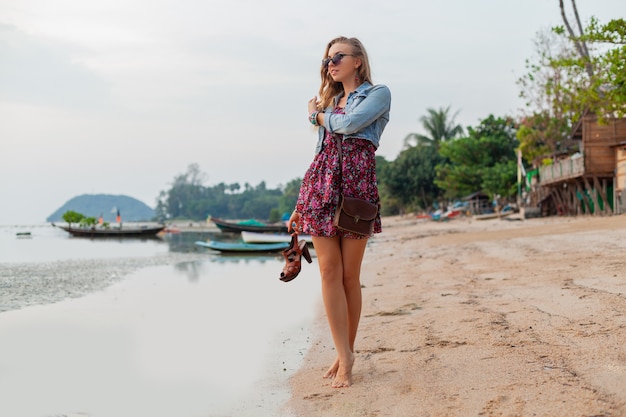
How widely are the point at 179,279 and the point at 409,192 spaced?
4730 cm

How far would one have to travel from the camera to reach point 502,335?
12.0ft

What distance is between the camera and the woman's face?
3.29 m

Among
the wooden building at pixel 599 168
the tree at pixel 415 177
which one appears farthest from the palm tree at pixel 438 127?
the wooden building at pixel 599 168

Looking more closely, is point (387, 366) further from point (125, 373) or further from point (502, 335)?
point (125, 373)

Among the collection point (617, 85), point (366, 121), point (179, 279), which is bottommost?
point (179, 279)

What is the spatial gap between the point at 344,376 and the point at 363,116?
1281 millimetres

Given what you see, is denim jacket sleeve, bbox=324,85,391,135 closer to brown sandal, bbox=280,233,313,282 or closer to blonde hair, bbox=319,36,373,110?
blonde hair, bbox=319,36,373,110

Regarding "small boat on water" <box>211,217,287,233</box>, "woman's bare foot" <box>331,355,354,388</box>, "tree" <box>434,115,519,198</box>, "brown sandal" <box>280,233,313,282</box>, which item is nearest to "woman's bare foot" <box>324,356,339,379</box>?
"woman's bare foot" <box>331,355,354,388</box>

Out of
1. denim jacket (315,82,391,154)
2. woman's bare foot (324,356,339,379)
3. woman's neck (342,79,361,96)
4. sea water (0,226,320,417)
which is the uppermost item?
woman's neck (342,79,361,96)

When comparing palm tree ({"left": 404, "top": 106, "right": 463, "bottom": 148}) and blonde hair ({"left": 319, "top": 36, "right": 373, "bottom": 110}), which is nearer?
blonde hair ({"left": 319, "top": 36, "right": 373, "bottom": 110})

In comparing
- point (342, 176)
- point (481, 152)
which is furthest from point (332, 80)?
point (481, 152)

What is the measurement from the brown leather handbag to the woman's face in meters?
0.65

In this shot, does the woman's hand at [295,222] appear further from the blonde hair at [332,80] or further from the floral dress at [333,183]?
the blonde hair at [332,80]

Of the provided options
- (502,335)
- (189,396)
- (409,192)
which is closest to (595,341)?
(502,335)
